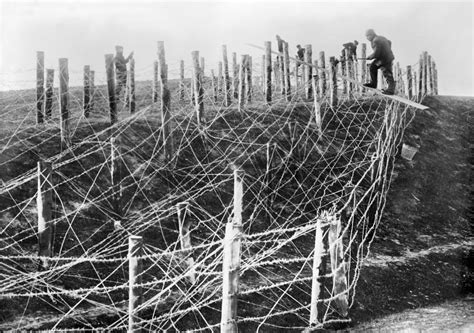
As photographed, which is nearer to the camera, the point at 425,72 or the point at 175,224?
the point at 175,224

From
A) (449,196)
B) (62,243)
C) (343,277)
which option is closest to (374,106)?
(449,196)

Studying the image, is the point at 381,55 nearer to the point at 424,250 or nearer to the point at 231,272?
the point at 424,250

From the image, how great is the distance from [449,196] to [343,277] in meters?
7.51

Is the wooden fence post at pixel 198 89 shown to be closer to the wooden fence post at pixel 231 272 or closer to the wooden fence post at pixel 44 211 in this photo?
the wooden fence post at pixel 44 211

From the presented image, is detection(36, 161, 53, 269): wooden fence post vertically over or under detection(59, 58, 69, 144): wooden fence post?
under

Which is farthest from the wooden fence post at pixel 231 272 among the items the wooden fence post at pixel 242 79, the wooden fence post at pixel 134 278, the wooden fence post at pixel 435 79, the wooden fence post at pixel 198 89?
the wooden fence post at pixel 435 79

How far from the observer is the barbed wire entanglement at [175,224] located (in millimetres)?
6617

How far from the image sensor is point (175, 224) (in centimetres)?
902

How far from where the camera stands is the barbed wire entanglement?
662 cm

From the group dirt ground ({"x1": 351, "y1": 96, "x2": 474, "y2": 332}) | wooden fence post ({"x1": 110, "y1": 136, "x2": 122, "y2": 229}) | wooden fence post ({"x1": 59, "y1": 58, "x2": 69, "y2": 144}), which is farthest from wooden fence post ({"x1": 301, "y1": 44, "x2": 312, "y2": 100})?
wooden fence post ({"x1": 110, "y1": 136, "x2": 122, "y2": 229})

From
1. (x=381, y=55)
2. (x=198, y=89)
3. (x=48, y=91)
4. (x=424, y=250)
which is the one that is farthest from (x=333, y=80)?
(x=48, y=91)

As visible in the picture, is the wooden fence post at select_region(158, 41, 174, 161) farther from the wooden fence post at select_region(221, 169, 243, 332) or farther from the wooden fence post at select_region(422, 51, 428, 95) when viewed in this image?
the wooden fence post at select_region(422, 51, 428, 95)

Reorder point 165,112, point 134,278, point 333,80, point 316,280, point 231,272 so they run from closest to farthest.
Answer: point 231,272 < point 134,278 < point 316,280 < point 165,112 < point 333,80

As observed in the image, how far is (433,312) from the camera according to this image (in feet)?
28.1
